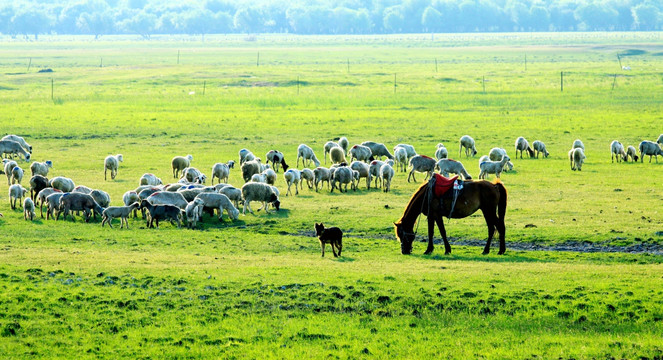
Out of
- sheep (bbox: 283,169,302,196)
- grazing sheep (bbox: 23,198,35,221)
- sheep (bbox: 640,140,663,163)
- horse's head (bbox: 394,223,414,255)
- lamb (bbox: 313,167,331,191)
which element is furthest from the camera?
sheep (bbox: 640,140,663,163)

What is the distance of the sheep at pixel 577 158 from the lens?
112 ft

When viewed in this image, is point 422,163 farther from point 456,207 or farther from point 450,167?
point 456,207

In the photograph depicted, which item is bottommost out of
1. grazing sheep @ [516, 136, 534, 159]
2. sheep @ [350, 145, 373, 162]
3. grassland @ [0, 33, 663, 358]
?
grassland @ [0, 33, 663, 358]

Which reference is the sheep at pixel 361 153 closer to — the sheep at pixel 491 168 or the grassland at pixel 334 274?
the grassland at pixel 334 274

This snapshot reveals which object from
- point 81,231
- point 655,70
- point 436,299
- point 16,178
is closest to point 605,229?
point 436,299

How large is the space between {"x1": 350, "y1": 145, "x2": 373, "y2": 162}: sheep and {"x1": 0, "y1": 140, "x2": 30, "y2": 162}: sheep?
14640 millimetres

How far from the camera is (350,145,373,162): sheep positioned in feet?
115

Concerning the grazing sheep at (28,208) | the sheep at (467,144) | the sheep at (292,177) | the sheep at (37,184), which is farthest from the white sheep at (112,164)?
the sheep at (467,144)

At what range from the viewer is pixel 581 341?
40.6ft

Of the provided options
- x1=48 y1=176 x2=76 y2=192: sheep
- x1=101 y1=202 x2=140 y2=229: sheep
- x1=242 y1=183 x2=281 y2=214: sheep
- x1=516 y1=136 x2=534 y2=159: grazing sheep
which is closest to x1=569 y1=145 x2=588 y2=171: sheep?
x1=516 y1=136 x2=534 y2=159: grazing sheep

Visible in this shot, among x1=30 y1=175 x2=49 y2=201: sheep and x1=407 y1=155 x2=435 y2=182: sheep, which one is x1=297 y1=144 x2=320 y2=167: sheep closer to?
x1=407 y1=155 x2=435 y2=182: sheep

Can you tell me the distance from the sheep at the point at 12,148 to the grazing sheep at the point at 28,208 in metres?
13.7

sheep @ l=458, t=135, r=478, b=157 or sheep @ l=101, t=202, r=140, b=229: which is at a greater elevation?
sheep @ l=458, t=135, r=478, b=157

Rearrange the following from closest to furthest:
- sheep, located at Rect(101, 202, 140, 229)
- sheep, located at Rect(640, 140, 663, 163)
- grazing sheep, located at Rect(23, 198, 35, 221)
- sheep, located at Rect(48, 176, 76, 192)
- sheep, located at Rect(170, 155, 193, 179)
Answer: sheep, located at Rect(101, 202, 140, 229), grazing sheep, located at Rect(23, 198, 35, 221), sheep, located at Rect(48, 176, 76, 192), sheep, located at Rect(170, 155, 193, 179), sheep, located at Rect(640, 140, 663, 163)
